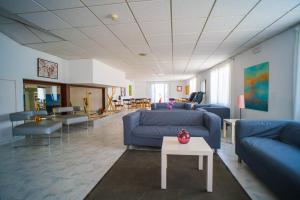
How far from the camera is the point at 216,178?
6.80ft

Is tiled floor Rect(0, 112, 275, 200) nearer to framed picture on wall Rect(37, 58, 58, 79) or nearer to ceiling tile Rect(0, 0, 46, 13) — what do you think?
framed picture on wall Rect(37, 58, 58, 79)

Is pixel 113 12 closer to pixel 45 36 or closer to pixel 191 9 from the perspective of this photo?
pixel 191 9

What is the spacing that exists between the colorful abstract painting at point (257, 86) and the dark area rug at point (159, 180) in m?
2.17

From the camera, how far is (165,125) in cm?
353

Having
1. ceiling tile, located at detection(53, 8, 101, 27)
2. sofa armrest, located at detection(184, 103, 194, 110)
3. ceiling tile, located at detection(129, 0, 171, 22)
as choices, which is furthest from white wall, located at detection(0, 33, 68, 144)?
sofa armrest, located at detection(184, 103, 194, 110)

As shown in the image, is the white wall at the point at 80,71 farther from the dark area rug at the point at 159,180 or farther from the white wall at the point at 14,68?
the dark area rug at the point at 159,180

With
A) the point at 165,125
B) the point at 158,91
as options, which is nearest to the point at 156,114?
the point at 165,125

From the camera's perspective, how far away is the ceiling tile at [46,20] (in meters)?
2.45

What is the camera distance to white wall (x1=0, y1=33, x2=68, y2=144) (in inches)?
137

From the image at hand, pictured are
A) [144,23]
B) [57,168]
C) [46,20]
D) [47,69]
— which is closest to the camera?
[57,168]

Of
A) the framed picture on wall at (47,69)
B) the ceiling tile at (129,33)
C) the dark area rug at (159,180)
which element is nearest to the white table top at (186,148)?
the dark area rug at (159,180)

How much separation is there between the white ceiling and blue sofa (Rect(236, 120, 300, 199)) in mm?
1771

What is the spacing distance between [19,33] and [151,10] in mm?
3100

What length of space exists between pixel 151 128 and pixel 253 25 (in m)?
2.80
